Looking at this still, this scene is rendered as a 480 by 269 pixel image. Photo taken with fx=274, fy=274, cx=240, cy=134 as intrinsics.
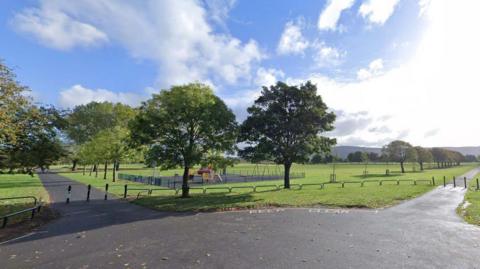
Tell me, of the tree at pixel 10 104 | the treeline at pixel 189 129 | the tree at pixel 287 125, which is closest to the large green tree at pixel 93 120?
the treeline at pixel 189 129

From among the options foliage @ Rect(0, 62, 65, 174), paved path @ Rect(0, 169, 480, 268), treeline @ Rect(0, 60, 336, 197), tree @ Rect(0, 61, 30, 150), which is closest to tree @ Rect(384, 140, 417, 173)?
treeline @ Rect(0, 60, 336, 197)

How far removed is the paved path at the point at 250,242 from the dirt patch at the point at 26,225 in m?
0.61

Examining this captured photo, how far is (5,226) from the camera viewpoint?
10.9 m

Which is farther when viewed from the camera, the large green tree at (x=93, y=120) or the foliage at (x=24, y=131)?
the large green tree at (x=93, y=120)

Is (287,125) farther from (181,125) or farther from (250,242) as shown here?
(250,242)

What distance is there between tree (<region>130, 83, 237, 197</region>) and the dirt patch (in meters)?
7.00

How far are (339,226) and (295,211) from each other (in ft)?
12.4

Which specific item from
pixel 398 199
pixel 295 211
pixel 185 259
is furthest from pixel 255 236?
pixel 398 199

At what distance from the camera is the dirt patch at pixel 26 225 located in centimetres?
979

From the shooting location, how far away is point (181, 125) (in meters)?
19.9

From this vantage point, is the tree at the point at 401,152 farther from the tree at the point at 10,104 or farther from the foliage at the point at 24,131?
the tree at the point at 10,104

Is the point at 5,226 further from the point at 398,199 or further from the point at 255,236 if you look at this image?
the point at 398,199

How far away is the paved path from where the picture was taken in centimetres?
681

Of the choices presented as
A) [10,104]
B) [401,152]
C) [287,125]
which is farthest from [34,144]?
[401,152]
